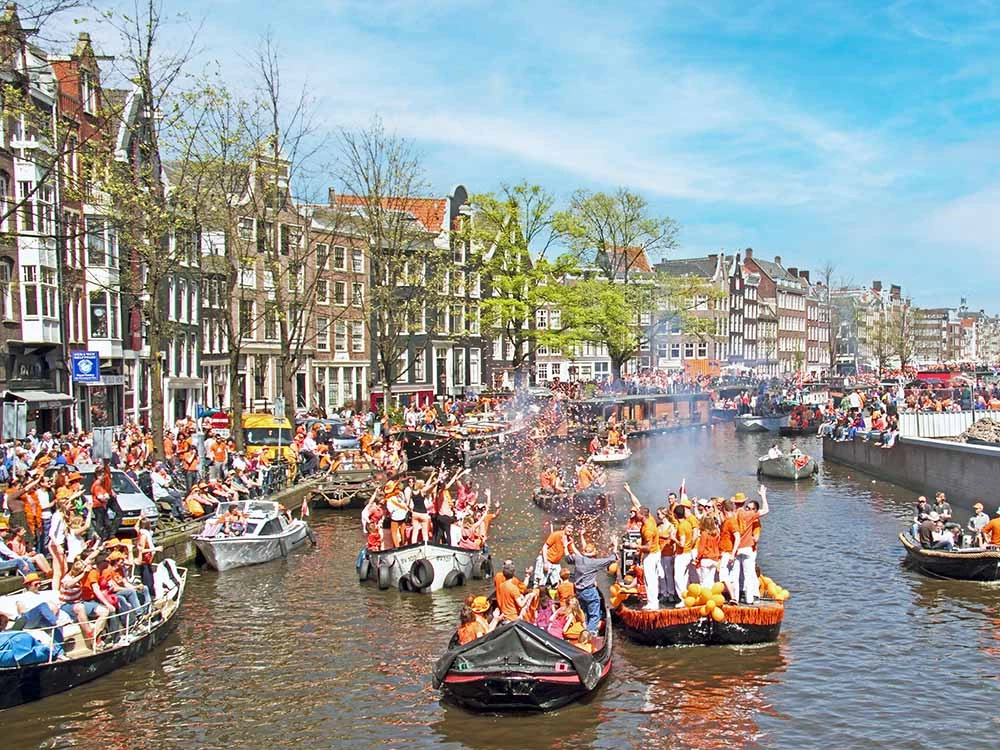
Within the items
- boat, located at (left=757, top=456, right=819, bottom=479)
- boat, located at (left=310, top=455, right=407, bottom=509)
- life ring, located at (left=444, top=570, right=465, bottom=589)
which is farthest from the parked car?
boat, located at (left=757, top=456, right=819, bottom=479)

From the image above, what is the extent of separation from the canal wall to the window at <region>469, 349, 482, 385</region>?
33061mm

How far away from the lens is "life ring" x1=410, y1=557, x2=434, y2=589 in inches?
994

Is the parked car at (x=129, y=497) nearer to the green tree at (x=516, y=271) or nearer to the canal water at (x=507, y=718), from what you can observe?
the canal water at (x=507, y=718)

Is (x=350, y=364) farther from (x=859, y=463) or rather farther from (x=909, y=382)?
(x=909, y=382)

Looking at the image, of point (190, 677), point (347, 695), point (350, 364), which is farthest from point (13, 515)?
point (350, 364)

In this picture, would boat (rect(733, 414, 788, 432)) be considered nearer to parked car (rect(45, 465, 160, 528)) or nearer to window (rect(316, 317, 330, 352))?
window (rect(316, 317, 330, 352))

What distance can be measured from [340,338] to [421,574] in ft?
152

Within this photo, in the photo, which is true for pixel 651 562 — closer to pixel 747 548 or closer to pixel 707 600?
pixel 707 600

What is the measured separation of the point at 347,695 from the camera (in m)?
18.3

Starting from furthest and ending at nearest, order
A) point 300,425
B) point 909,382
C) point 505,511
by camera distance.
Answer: point 909,382
point 300,425
point 505,511

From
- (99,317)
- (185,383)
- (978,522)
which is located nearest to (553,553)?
(978,522)

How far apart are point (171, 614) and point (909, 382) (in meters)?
85.2

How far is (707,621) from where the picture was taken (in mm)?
20000

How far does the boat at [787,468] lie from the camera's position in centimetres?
4722
